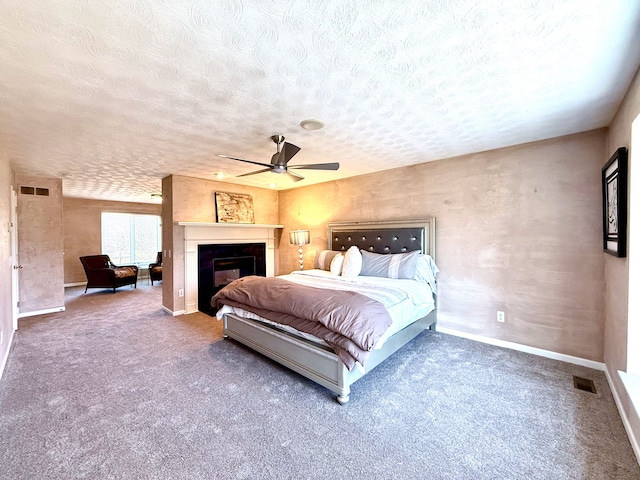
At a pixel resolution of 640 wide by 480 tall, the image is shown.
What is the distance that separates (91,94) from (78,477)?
2.49 meters

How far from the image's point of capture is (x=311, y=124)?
2.63 m

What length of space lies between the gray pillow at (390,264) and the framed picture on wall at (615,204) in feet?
5.96

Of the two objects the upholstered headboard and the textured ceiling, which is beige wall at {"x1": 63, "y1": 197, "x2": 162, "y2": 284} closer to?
the textured ceiling

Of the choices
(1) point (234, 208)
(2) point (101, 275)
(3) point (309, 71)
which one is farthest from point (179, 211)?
(3) point (309, 71)

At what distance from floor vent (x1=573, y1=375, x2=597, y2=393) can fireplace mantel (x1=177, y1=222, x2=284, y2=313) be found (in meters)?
5.01

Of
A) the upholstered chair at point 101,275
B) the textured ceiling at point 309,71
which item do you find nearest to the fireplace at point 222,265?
the textured ceiling at point 309,71

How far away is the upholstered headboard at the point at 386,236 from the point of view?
3922 mm

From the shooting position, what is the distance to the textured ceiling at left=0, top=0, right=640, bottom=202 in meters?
1.33

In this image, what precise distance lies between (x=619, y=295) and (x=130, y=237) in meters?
10.3

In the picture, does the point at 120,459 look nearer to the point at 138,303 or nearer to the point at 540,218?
the point at 540,218

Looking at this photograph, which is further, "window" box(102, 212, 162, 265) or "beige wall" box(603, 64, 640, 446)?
"window" box(102, 212, 162, 265)

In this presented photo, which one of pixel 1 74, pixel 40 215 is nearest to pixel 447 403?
pixel 1 74

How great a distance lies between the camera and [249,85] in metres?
1.95

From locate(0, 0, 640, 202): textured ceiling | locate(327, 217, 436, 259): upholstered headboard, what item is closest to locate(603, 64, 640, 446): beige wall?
locate(0, 0, 640, 202): textured ceiling
